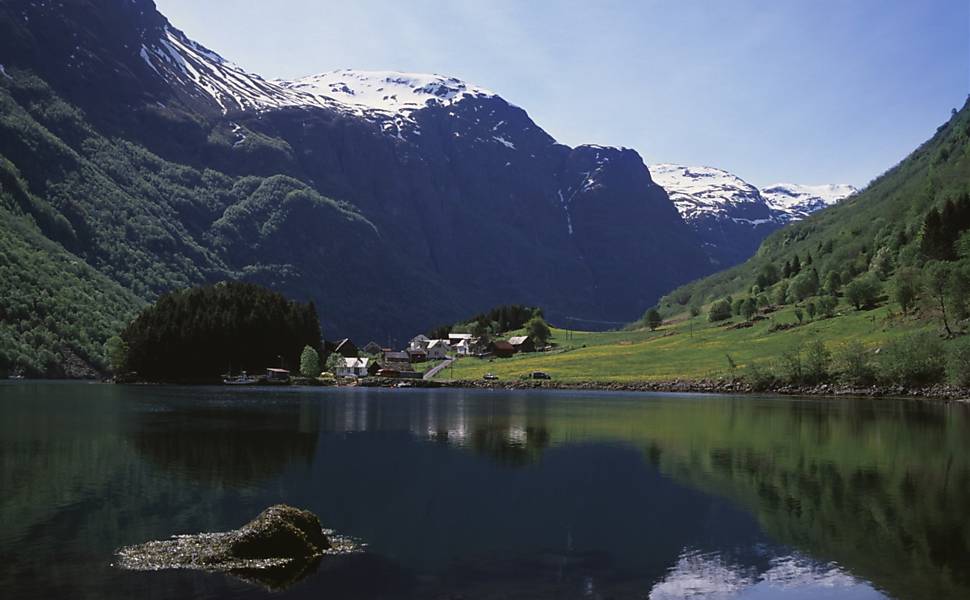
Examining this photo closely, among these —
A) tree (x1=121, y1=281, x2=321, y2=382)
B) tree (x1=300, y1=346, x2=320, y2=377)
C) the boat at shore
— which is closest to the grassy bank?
tree (x1=300, y1=346, x2=320, y2=377)

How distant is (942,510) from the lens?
34.3 metres

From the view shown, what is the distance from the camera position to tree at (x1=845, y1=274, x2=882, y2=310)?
169250 mm

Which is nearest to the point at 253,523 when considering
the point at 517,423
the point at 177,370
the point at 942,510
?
the point at 942,510

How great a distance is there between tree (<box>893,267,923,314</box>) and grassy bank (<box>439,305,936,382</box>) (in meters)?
3.00

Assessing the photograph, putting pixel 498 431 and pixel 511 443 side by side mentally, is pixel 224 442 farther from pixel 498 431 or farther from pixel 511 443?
pixel 498 431

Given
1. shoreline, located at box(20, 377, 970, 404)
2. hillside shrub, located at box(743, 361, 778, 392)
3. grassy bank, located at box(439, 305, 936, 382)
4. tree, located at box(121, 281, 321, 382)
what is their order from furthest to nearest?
tree, located at box(121, 281, 321, 382), grassy bank, located at box(439, 305, 936, 382), hillside shrub, located at box(743, 361, 778, 392), shoreline, located at box(20, 377, 970, 404)

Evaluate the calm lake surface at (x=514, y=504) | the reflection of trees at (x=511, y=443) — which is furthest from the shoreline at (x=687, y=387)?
the reflection of trees at (x=511, y=443)

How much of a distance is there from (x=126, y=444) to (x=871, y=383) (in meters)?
105

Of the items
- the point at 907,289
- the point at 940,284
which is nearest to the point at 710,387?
the point at 907,289

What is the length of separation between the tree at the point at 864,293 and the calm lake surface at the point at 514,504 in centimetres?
10563

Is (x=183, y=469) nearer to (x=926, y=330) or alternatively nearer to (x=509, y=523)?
(x=509, y=523)

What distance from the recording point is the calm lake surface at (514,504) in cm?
2427

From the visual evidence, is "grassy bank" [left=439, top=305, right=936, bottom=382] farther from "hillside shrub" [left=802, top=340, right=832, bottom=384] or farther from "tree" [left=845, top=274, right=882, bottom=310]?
"hillside shrub" [left=802, top=340, right=832, bottom=384]

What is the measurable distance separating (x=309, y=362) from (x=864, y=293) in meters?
116
